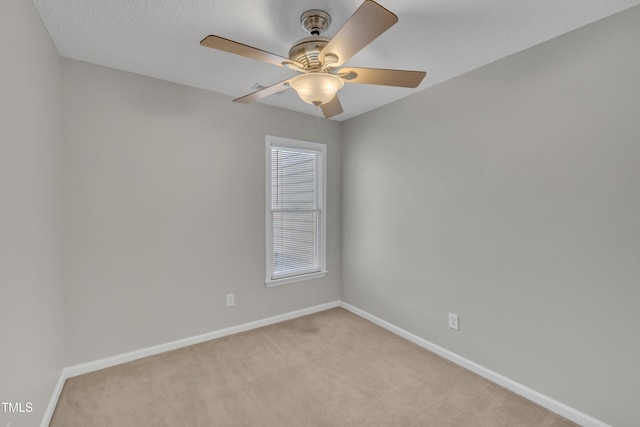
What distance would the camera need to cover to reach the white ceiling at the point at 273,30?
5.45 ft

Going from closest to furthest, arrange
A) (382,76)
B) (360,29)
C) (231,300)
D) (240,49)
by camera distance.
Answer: (360,29) → (240,49) → (382,76) → (231,300)

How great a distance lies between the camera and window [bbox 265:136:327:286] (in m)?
3.38

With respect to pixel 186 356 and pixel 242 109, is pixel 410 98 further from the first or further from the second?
pixel 186 356

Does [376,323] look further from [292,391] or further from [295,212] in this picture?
[295,212]

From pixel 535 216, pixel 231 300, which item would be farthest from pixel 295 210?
pixel 535 216

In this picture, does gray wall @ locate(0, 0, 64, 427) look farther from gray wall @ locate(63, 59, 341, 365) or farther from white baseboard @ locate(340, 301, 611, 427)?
white baseboard @ locate(340, 301, 611, 427)

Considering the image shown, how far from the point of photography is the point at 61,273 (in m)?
2.22

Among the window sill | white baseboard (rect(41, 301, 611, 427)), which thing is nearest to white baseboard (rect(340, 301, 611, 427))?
white baseboard (rect(41, 301, 611, 427))

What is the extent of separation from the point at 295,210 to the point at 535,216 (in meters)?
2.32

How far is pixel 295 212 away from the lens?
3.59 m

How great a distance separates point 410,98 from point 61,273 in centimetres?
332

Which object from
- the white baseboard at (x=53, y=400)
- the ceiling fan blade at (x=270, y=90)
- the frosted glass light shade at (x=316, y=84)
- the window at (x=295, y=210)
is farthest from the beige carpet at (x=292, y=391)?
the ceiling fan blade at (x=270, y=90)

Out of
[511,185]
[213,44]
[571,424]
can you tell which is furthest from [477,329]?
[213,44]

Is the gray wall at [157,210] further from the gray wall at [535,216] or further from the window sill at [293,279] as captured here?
the gray wall at [535,216]
